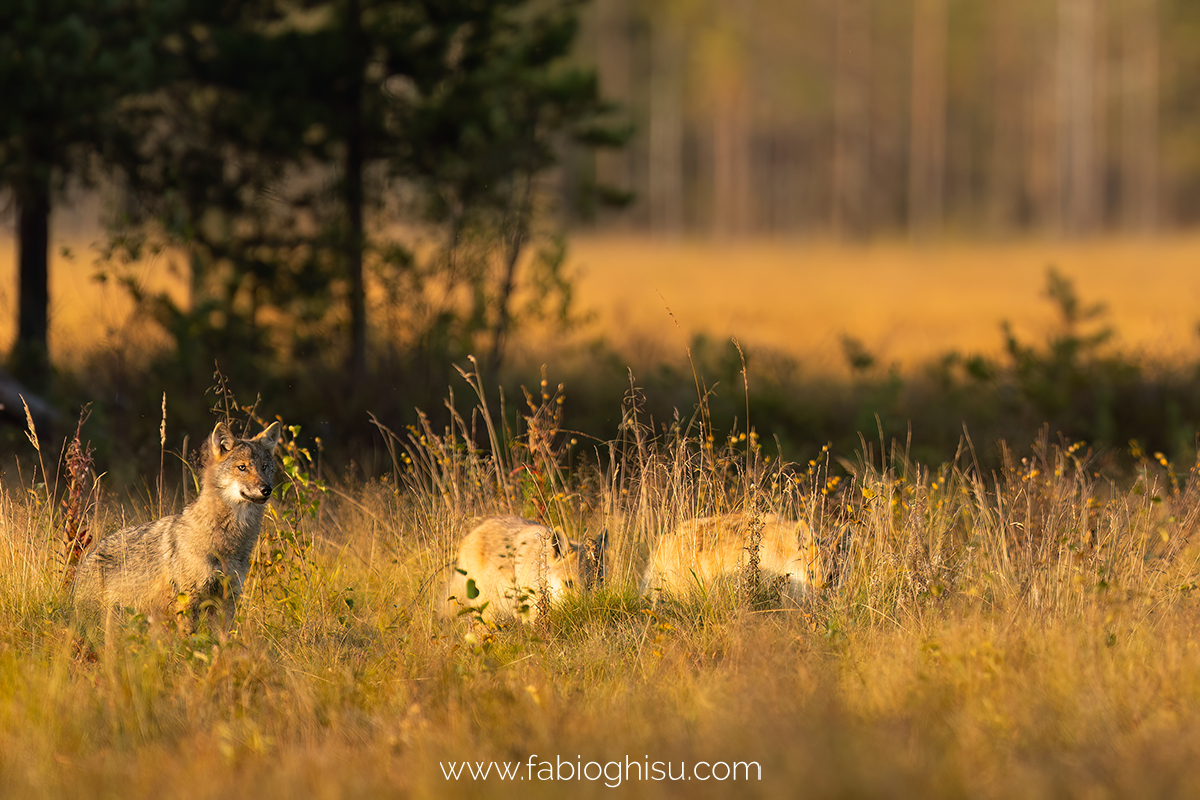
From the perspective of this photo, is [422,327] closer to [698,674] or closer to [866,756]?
[698,674]

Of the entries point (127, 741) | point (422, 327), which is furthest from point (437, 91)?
point (127, 741)

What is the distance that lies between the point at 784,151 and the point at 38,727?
199 feet

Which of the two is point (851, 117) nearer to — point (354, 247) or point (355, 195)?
point (355, 195)

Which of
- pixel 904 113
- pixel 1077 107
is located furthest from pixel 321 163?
pixel 904 113

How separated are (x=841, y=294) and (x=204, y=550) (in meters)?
22.4

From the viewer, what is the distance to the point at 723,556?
5.48 metres

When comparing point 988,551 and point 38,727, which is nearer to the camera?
point 38,727

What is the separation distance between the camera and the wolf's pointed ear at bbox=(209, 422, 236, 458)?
200 inches

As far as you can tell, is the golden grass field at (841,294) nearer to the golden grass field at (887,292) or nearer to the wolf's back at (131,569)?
the golden grass field at (887,292)

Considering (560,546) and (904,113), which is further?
(904,113)

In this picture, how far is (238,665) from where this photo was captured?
4645mm

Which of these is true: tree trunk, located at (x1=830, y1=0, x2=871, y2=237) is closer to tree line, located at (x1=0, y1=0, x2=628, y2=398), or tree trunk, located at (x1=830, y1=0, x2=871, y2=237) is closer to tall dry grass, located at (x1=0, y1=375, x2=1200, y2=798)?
tree line, located at (x1=0, y1=0, x2=628, y2=398)

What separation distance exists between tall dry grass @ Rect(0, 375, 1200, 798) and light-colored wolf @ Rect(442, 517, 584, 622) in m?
0.14

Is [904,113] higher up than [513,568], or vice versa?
[904,113]
